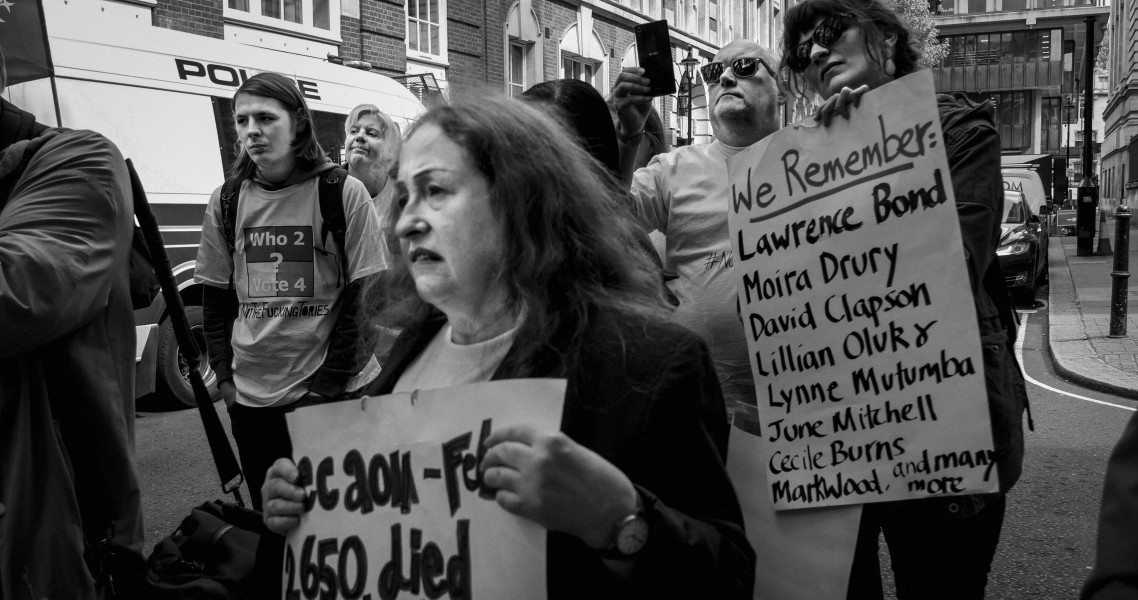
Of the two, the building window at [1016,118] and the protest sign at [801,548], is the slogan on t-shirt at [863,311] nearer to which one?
the protest sign at [801,548]

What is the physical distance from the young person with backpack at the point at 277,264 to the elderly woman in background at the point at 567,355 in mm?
1786

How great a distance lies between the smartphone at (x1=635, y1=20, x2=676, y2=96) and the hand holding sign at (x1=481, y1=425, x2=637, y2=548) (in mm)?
1890

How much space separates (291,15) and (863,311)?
12982 mm

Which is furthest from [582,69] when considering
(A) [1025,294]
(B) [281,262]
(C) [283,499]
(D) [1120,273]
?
(C) [283,499]

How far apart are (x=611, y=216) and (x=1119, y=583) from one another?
0.90m

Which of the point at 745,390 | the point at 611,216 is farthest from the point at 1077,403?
the point at 611,216

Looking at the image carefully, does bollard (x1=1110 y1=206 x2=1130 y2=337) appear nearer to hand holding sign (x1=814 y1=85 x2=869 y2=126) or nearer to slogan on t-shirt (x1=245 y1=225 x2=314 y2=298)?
slogan on t-shirt (x1=245 y1=225 x2=314 y2=298)

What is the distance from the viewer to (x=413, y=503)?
1448 mm

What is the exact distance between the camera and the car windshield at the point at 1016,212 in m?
13.8

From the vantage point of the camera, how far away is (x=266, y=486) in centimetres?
161

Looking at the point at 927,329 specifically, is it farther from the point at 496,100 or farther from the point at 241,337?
the point at 241,337

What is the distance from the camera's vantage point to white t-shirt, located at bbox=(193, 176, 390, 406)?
3.48 metres

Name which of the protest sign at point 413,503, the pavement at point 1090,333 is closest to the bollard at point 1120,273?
the pavement at point 1090,333

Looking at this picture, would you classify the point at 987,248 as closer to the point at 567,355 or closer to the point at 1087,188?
the point at 567,355
